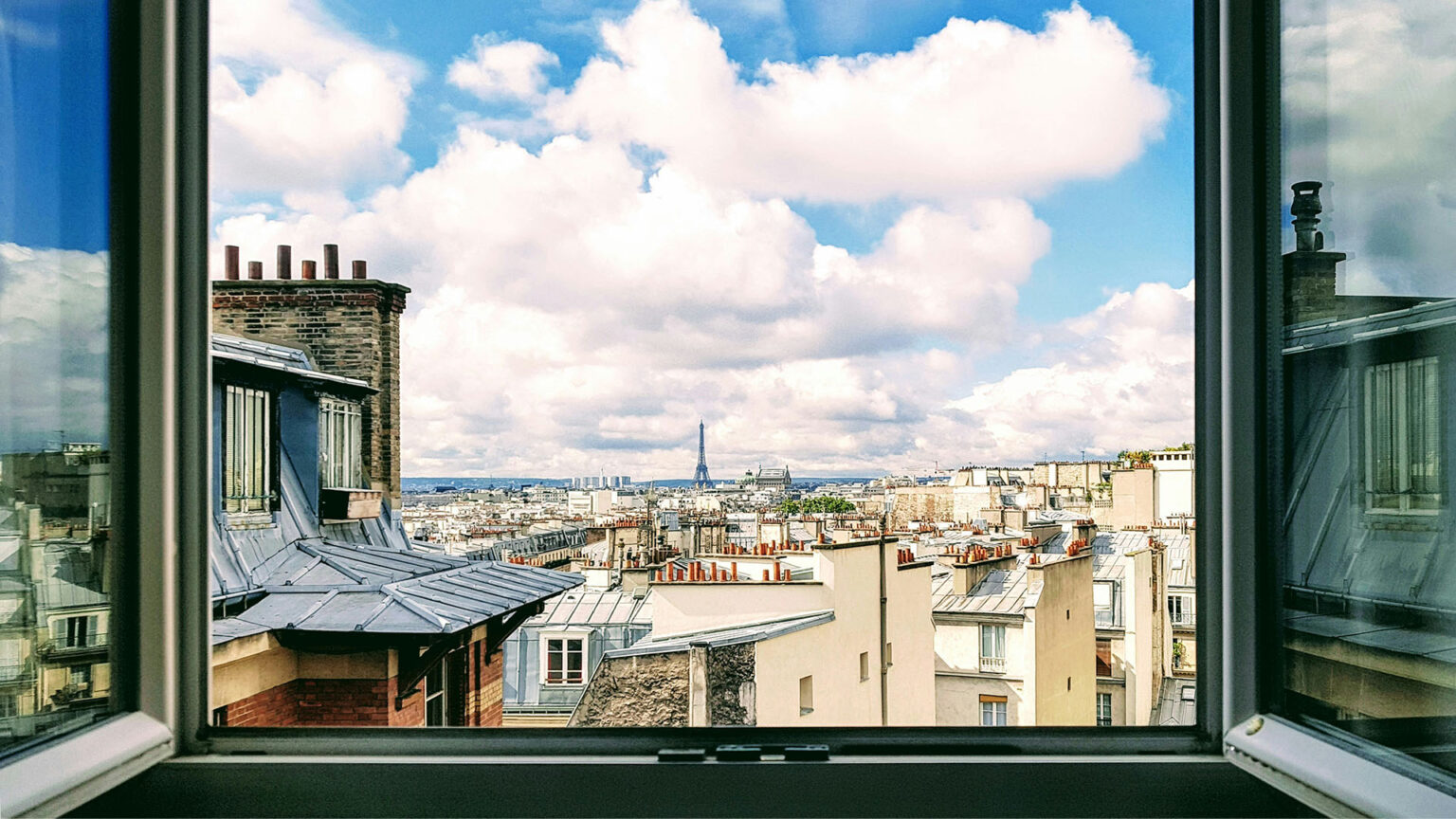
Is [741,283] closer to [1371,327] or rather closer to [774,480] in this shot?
[774,480]

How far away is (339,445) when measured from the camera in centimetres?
250

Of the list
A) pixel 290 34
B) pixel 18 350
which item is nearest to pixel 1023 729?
pixel 18 350

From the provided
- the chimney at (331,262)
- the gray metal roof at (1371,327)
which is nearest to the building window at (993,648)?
the gray metal roof at (1371,327)

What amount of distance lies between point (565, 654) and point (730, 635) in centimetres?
46

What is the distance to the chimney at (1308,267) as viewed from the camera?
0.85 metres

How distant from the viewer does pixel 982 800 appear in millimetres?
873

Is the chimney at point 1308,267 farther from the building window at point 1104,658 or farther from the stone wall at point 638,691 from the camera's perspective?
the stone wall at point 638,691

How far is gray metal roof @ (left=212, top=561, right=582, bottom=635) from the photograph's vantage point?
2.13 m

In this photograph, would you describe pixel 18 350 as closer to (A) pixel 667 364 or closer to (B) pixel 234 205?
(B) pixel 234 205

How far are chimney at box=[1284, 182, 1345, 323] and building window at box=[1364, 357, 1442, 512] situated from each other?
0.09 m

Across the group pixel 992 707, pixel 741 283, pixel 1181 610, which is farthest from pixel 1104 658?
pixel 741 283

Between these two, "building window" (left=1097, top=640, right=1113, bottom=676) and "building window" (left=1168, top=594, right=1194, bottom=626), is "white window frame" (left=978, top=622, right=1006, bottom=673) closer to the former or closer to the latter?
"building window" (left=1097, top=640, right=1113, bottom=676)

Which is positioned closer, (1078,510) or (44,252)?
(44,252)

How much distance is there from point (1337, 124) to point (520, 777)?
3.49 feet
